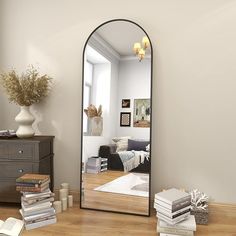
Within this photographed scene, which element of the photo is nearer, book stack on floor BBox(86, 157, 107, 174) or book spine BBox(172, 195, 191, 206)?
book spine BBox(172, 195, 191, 206)

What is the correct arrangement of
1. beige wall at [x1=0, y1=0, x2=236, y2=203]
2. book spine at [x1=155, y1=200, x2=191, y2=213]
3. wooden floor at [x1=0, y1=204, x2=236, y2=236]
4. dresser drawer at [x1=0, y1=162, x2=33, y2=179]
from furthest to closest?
1. dresser drawer at [x1=0, y1=162, x2=33, y2=179]
2. beige wall at [x1=0, y1=0, x2=236, y2=203]
3. wooden floor at [x1=0, y1=204, x2=236, y2=236]
4. book spine at [x1=155, y1=200, x2=191, y2=213]

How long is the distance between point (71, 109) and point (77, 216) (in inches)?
41.2

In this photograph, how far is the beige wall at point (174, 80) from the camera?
2.38 m

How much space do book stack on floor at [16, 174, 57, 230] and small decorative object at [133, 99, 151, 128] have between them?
Result: 991mm

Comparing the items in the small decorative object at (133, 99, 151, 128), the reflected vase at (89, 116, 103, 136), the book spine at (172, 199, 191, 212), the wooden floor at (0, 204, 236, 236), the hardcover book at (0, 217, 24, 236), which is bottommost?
the wooden floor at (0, 204, 236, 236)

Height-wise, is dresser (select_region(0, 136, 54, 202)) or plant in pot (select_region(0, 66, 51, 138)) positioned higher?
plant in pot (select_region(0, 66, 51, 138))

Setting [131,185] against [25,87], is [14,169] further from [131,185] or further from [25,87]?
[131,185]

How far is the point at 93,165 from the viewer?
8.63 feet

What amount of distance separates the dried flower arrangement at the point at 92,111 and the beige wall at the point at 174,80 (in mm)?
155

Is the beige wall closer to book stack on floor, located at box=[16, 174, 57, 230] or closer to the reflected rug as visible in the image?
the reflected rug

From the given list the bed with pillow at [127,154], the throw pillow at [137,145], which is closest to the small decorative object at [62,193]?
the bed with pillow at [127,154]

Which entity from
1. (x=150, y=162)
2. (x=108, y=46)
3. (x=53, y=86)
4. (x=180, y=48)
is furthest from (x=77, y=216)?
(x=180, y=48)

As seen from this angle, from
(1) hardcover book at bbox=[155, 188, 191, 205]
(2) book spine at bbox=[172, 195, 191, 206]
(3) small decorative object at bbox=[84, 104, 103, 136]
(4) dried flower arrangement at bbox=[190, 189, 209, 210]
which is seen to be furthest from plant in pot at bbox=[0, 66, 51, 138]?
(4) dried flower arrangement at bbox=[190, 189, 209, 210]

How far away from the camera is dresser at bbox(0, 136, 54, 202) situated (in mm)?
2475
